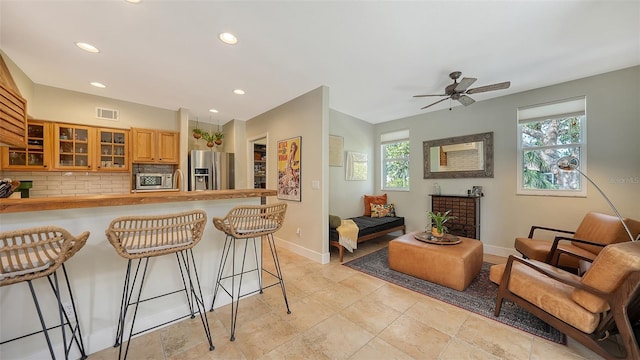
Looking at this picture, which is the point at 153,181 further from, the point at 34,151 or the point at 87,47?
the point at 87,47

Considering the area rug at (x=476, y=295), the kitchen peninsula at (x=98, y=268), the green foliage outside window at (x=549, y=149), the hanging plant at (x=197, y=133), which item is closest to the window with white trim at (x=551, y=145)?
the green foliage outside window at (x=549, y=149)

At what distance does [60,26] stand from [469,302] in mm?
4826

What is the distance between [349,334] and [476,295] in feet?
5.29

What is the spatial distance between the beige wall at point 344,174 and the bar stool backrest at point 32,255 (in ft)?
12.0

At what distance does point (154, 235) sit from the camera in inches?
68.1

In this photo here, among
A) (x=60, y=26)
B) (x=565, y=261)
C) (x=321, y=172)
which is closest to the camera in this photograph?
(x=60, y=26)

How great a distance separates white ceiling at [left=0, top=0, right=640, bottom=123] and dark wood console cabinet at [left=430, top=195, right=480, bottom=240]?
1.90m

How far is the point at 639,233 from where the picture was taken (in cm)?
231

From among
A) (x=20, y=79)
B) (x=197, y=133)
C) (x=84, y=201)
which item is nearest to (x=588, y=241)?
(x=84, y=201)

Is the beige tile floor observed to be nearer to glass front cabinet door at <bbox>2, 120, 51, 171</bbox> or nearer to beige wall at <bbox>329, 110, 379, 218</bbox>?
beige wall at <bbox>329, 110, 379, 218</bbox>

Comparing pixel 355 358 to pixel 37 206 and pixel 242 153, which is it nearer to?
pixel 37 206

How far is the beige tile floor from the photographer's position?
1.67m

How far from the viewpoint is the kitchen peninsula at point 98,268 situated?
1.43 metres

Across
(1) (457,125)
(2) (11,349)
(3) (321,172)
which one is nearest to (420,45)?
(3) (321,172)
